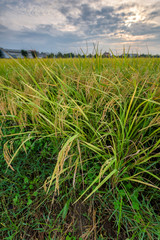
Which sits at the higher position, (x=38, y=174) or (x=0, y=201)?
(x=38, y=174)

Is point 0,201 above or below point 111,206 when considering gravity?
below

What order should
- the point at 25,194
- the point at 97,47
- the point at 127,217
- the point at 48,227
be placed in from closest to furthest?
the point at 127,217
the point at 48,227
the point at 25,194
the point at 97,47

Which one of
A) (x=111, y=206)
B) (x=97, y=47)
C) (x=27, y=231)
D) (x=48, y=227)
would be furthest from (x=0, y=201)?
(x=97, y=47)

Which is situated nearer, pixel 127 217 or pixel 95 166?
pixel 127 217

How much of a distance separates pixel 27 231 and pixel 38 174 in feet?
1.27

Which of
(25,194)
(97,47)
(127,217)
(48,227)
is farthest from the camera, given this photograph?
(97,47)

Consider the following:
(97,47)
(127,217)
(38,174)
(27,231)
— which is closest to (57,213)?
(27,231)

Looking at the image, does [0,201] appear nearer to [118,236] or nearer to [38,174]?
[38,174]

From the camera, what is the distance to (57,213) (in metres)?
1.04

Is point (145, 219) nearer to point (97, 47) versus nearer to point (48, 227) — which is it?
point (48, 227)

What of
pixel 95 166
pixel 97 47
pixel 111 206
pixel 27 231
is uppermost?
pixel 97 47

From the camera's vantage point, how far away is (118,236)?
0.90 m

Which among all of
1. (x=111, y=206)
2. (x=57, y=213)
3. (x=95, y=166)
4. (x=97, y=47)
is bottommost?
(x=57, y=213)

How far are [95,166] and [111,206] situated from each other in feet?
0.86
